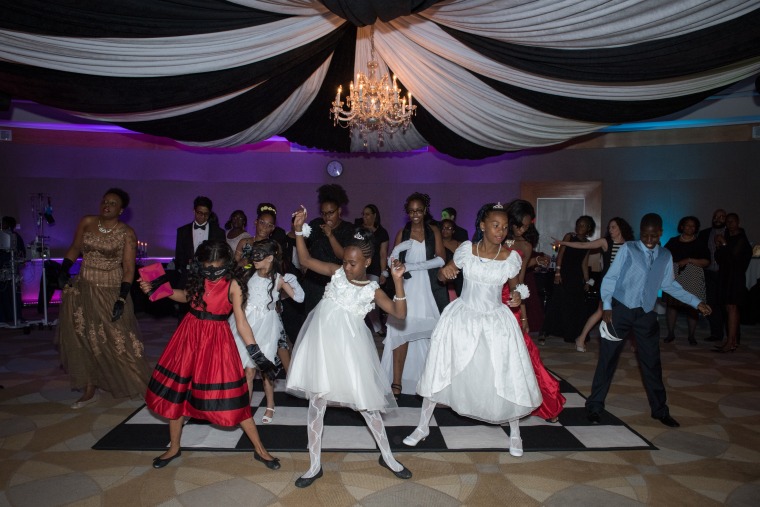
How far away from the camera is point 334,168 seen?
34.6 ft

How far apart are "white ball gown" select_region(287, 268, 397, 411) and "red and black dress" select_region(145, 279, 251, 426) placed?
0.36 meters

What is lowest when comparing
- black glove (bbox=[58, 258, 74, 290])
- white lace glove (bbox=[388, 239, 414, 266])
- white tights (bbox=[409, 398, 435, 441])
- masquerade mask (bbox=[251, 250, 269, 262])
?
white tights (bbox=[409, 398, 435, 441])

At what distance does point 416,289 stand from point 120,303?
236 centimetres

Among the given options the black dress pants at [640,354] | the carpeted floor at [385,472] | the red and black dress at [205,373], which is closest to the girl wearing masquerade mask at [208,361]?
the red and black dress at [205,373]

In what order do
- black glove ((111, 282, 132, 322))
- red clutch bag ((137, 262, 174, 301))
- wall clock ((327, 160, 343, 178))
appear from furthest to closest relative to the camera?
wall clock ((327, 160, 343, 178)) → black glove ((111, 282, 132, 322)) → red clutch bag ((137, 262, 174, 301))

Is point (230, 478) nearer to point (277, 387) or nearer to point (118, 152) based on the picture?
point (277, 387)

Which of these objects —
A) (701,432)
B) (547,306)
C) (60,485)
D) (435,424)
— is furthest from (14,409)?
(547,306)

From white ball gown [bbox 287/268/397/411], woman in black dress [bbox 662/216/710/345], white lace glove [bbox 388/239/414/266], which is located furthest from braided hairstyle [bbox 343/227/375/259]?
woman in black dress [bbox 662/216/710/345]

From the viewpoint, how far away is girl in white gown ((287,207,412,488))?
9.69 feet

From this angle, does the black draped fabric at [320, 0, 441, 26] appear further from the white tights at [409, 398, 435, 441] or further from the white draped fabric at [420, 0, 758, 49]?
the white tights at [409, 398, 435, 441]

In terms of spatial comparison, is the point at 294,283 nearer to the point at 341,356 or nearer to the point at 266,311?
the point at 266,311

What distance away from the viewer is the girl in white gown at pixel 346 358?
2.95 m

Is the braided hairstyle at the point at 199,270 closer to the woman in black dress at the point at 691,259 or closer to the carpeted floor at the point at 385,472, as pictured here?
the carpeted floor at the point at 385,472

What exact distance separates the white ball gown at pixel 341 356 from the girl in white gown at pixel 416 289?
52.9 inches
